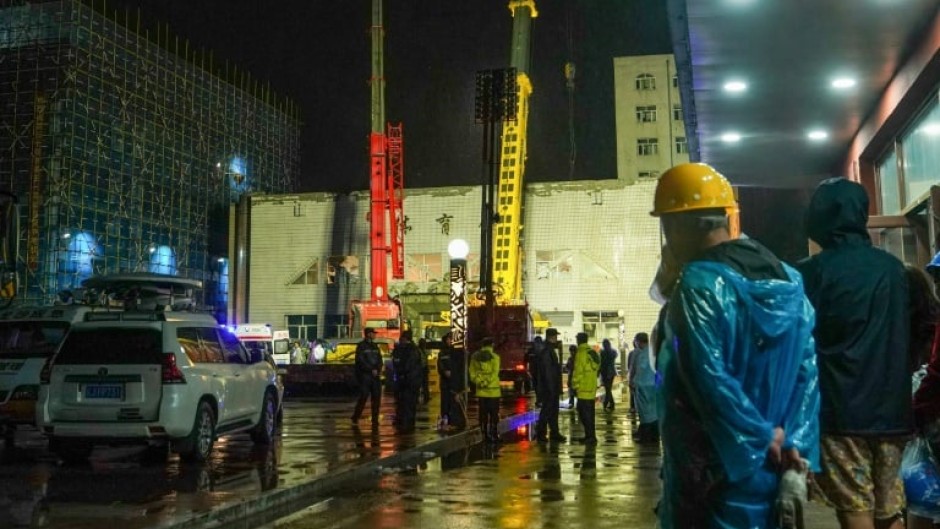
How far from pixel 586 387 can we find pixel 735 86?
16.9ft

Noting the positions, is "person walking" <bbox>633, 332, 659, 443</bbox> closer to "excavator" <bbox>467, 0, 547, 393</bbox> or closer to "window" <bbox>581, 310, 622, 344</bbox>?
"excavator" <bbox>467, 0, 547, 393</bbox>

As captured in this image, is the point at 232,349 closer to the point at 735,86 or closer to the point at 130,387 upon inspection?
the point at 130,387

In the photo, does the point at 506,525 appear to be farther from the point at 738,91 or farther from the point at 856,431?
the point at 738,91

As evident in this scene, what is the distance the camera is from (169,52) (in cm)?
5081

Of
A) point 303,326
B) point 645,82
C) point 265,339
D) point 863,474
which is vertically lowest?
point 863,474

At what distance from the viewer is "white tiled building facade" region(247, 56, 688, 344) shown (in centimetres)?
4416

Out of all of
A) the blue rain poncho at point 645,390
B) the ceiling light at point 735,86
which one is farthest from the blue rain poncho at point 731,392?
the blue rain poncho at point 645,390

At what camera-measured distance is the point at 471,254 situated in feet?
148

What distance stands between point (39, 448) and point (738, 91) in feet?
38.1

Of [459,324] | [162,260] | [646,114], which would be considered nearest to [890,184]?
[459,324]

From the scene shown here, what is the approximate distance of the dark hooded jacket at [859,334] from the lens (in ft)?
12.6

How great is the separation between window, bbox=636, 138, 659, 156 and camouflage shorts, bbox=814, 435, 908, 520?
201 feet

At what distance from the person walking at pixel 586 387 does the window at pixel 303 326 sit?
35.7 m

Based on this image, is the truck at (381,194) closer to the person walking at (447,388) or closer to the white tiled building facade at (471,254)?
the white tiled building facade at (471,254)
